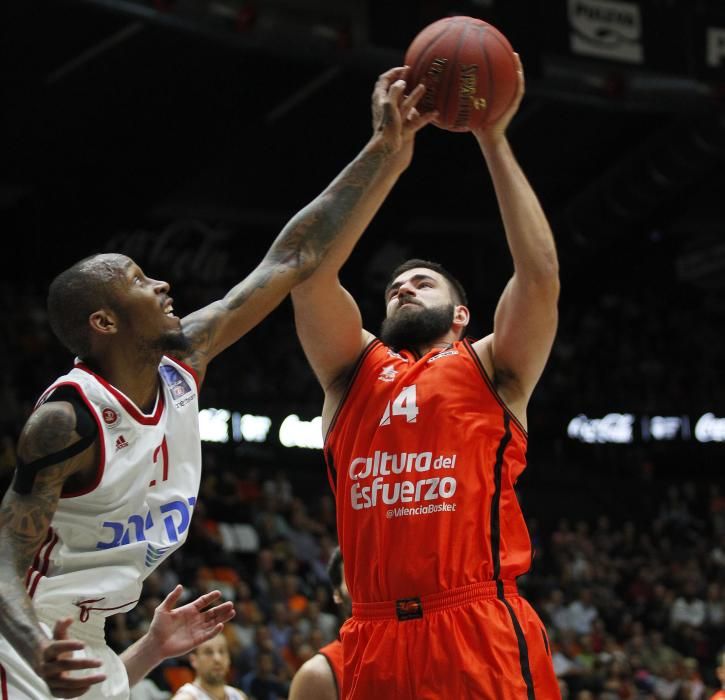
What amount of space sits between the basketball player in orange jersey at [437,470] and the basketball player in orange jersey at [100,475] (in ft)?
2.28

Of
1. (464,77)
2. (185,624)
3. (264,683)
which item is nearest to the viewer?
(185,624)

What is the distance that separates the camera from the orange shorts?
3.76m

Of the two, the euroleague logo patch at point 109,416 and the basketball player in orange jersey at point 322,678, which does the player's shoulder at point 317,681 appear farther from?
the euroleague logo patch at point 109,416

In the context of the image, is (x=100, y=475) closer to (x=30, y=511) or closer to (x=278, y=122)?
(x=30, y=511)

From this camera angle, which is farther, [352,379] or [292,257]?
[352,379]

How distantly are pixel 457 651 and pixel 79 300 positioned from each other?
1556 millimetres

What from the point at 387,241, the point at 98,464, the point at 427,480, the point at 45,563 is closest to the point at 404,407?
the point at 427,480

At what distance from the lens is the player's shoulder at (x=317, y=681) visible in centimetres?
496

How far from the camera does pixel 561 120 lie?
822 inches

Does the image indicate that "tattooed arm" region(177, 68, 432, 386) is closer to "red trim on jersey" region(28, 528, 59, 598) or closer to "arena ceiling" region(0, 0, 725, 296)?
"red trim on jersey" region(28, 528, 59, 598)

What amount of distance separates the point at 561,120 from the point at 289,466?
25.8 feet

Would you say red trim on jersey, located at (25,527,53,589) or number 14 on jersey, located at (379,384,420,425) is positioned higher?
number 14 on jersey, located at (379,384,420,425)

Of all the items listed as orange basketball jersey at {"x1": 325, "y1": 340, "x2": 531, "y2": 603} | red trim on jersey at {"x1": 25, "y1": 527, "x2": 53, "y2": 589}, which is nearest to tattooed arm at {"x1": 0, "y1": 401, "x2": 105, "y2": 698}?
red trim on jersey at {"x1": 25, "y1": 527, "x2": 53, "y2": 589}

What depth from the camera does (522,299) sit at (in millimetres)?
4051
